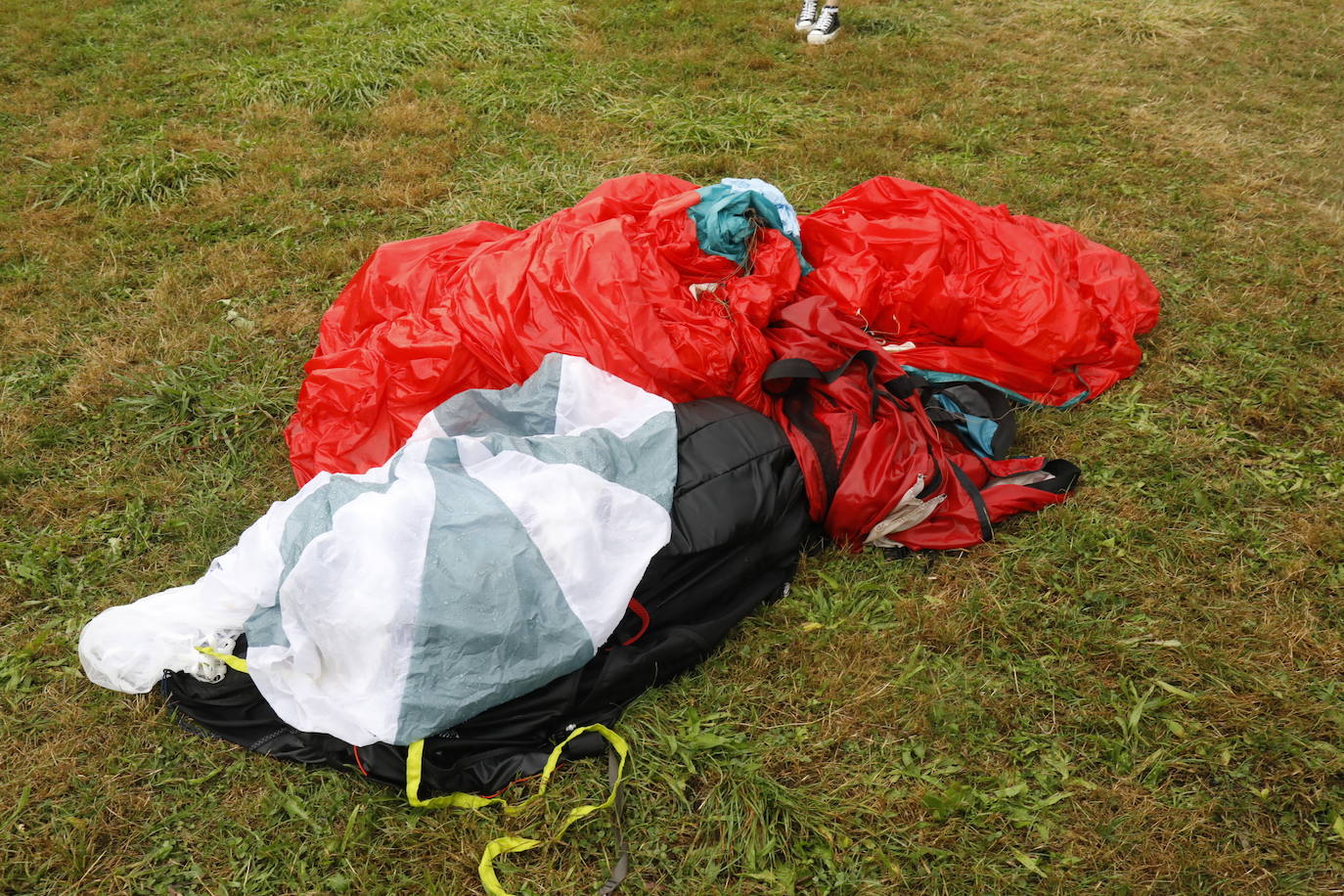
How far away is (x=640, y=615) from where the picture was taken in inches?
87.9

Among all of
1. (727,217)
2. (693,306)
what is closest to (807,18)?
(727,217)

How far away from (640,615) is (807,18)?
515 cm

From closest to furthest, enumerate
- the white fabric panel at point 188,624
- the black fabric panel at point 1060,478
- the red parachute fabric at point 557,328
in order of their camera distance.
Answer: the white fabric panel at point 188,624 → the red parachute fabric at point 557,328 → the black fabric panel at point 1060,478

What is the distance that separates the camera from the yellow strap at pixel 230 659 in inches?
84.5

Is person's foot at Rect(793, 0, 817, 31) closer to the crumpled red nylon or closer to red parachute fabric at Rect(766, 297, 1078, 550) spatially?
the crumpled red nylon

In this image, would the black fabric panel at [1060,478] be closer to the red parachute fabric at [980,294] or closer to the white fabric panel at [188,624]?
the red parachute fabric at [980,294]

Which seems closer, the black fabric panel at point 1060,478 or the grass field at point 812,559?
the grass field at point 812,559

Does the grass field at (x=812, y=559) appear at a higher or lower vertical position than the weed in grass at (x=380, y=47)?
lower

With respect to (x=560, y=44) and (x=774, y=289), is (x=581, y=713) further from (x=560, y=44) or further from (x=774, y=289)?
(x=560, y=44)

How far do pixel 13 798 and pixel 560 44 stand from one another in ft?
16.9

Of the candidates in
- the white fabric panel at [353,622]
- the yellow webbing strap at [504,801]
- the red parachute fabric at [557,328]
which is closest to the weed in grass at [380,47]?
the red parachute fabric at [557,328]

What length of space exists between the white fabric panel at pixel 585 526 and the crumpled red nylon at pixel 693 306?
0.49 metres

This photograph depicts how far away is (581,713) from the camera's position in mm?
2219

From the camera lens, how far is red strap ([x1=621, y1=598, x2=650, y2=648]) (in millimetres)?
2225
